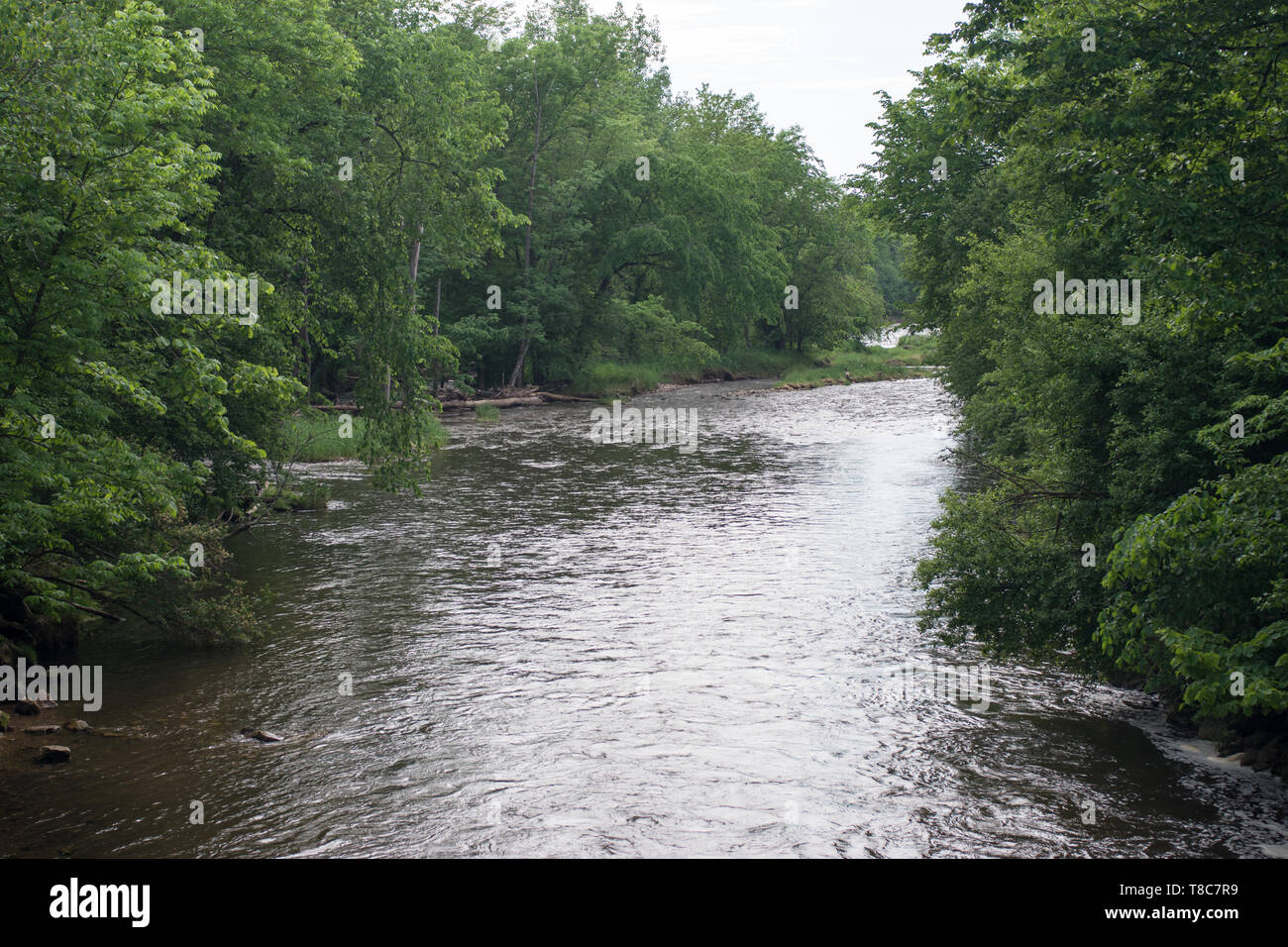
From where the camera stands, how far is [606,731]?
40.7 ft

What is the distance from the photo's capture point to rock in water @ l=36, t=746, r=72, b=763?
11281 mm

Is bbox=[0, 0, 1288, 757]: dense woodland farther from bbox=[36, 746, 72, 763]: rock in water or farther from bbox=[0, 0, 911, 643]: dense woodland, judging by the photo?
bbox=[36, 746, 72, 763]: rock in water

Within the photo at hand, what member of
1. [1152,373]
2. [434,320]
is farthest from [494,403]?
[1152,373]

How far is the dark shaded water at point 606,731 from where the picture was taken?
9914 millimetres

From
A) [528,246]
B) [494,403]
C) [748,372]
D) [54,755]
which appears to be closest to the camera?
[54,755]

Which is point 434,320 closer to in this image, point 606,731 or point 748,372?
point 606,731

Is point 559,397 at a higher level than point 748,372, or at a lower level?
lower

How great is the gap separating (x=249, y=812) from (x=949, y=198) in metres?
30.4

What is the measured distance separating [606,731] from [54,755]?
6069 mm

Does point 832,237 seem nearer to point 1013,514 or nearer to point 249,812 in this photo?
point 1013,514

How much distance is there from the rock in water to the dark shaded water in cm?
14

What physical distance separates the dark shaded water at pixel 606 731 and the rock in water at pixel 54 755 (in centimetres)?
14

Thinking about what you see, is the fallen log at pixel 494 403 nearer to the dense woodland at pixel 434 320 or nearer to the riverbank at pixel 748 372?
the riverbank at pixel 748 372

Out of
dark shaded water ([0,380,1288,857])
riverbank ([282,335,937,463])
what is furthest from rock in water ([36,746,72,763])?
riverbank ([282,335,937,463])
